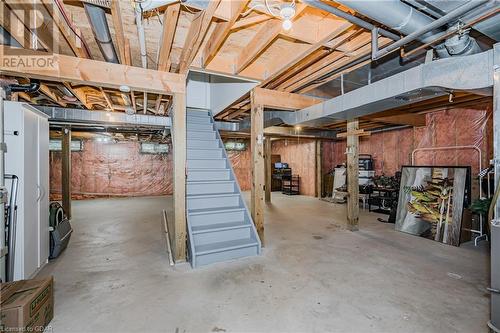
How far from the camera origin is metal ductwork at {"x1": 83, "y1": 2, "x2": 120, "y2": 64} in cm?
174

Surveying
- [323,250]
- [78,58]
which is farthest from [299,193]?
[78,58]

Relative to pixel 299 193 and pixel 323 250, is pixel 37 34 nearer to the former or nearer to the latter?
pixel 323 250

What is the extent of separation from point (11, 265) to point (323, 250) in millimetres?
3446

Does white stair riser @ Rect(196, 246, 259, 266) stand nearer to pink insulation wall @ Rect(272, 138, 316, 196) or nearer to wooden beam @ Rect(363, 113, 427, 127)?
wooden beam @ Rect(363, 113, 427, 127)

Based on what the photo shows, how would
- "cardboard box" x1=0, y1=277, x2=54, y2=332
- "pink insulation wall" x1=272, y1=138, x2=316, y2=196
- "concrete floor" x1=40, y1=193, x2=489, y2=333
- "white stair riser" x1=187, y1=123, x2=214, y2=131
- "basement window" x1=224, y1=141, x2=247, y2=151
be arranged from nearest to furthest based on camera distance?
"cardboard box" x1=0, y1=277, x2=54, y2=332
"concrete floor" x1=40, y1=193, x2=489, y2=333
"white stair riser" x1=187, y1=123, x2=214, y2=131
"pink insulation wall" x1=272, y1=138, x2=316, y2=196
"basement window" x1=224, y1=141, x2=247, y2=151

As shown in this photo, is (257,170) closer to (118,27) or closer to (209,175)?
(209,175)

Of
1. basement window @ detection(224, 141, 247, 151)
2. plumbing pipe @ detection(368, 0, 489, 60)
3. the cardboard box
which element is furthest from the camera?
basement window @ detection(224, 141, 247, 151)

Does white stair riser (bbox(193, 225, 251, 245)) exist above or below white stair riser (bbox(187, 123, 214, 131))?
below

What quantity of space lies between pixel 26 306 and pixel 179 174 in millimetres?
1744

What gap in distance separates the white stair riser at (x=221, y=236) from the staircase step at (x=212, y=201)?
0.45 metres

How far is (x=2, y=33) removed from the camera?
204 centimetres

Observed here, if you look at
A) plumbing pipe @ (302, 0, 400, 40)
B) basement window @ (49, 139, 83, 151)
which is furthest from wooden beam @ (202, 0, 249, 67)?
basement window @ (49, 139, 83, 151)

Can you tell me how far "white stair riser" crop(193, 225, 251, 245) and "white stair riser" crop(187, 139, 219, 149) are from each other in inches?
67.2

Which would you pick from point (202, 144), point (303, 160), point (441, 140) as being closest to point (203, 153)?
point (202, 144)
